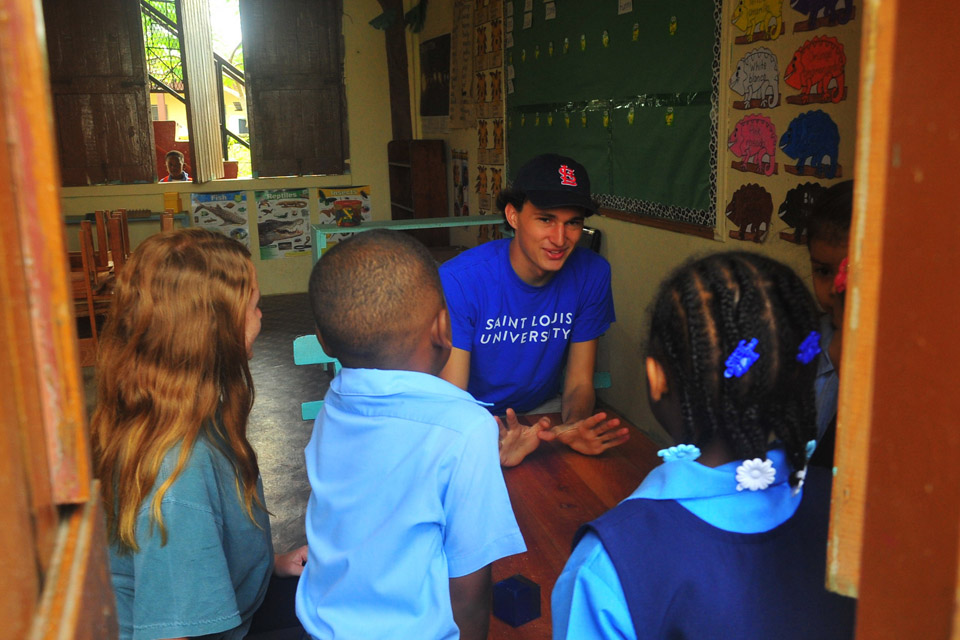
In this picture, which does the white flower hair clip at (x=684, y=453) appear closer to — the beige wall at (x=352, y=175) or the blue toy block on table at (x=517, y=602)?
the blue toy block on table at (x=517, y=602)

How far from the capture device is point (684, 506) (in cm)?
81

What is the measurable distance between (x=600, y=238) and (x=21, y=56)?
345 centimetres

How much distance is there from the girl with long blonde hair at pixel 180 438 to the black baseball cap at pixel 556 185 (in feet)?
3.19

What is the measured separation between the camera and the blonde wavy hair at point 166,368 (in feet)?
3.93

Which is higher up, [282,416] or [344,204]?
[344,204]

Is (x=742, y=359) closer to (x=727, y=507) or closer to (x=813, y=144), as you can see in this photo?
(x=727, y=507)

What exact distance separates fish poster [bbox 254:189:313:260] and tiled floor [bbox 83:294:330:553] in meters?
0.77

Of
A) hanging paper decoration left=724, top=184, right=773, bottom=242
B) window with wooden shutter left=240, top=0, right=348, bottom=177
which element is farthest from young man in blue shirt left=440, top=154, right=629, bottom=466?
window with wooden shutter left=240, top=0, right=348, bottom=177

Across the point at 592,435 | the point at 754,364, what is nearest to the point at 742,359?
the point at 754,364

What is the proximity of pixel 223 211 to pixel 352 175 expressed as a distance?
3.84 ft

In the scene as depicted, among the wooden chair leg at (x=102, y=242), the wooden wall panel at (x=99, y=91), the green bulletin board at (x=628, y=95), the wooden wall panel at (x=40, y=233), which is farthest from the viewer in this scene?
the wooden wall panel at (x=99, y=91)

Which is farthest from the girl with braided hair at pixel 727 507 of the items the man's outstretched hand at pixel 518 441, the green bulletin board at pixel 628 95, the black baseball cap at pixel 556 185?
the green bulletin board at pixel 628 95

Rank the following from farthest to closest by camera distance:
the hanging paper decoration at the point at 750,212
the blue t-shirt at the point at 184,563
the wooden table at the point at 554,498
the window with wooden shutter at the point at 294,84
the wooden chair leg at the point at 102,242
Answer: the window with wooden shutter at the point at 294,84, the wooden chair leg at the point at 102,242, the hanging paper decoration at the point at 750,212, the wooden table at the point at 554,498, the blue t-shirt at the point at 184,563

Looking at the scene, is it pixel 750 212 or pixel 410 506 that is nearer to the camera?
pixel 410 506
